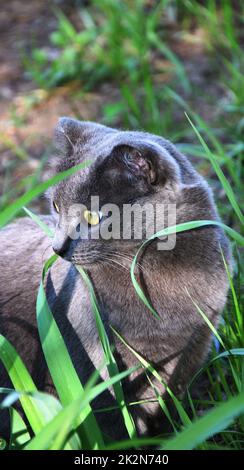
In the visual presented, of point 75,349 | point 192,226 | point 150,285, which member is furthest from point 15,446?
point 192,226

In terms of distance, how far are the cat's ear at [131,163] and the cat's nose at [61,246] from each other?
226mm

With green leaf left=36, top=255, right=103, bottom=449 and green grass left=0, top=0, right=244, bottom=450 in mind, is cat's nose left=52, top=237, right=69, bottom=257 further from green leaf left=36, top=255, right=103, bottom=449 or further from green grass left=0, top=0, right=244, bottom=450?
green leaf left=36, top=255, right=103, bottom=449

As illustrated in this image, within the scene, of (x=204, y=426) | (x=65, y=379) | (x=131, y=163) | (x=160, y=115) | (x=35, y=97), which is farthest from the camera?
(x=35, y=97)

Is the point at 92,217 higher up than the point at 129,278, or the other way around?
the point at 92,217

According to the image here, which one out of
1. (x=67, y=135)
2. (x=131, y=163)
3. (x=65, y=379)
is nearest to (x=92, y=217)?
(x=131, y=163)

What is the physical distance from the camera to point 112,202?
1.79m

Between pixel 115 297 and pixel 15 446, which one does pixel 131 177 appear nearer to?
pixel 115 297

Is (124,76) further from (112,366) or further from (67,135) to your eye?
(112,366)

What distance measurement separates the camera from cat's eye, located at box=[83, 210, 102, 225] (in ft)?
5.86

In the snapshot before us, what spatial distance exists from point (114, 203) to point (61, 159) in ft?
0.93

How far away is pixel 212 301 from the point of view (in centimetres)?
190

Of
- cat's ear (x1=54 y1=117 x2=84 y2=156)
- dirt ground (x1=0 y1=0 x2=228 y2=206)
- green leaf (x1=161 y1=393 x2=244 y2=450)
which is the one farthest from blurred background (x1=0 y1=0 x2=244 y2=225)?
green leaf (x1=161 y1=393 x2=244 y2=450)

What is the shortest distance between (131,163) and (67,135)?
0.34 meters
